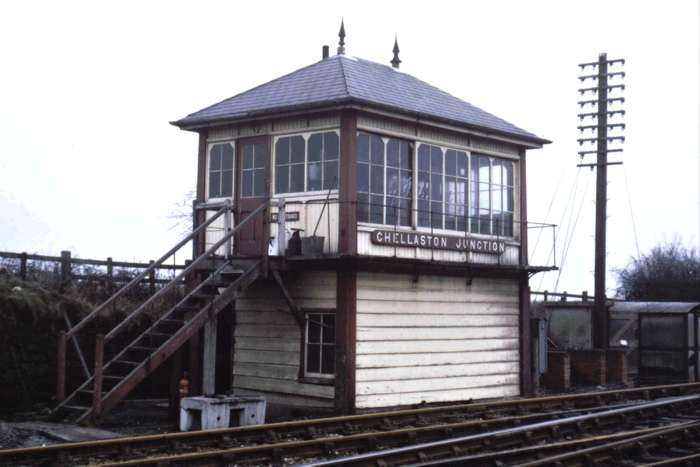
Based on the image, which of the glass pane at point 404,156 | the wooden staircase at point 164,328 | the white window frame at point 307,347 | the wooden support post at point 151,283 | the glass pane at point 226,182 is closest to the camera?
the wooden staircase at point 164,328

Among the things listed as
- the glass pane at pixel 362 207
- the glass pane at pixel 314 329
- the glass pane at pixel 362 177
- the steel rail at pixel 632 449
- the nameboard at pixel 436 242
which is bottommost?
the steel rail at pixel 632 449

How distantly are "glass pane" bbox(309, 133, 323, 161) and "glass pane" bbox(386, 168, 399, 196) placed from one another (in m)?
1.26

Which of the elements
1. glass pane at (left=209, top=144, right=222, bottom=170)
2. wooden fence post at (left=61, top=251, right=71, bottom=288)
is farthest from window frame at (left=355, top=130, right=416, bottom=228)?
wooden fence post at (left=61, top=251, right=71, bottom=288)

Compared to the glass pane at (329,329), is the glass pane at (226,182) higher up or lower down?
higher up

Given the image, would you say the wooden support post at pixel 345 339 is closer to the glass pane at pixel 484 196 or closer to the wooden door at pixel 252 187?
the wooden door at pixel 252 187

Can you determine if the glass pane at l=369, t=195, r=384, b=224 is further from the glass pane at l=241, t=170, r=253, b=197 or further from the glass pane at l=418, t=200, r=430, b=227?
the glass pane at l=241, t=170, r=253, b=197

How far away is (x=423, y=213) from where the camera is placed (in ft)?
55.2

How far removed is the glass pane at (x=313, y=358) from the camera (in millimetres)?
15750

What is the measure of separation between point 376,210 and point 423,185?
4.42ft

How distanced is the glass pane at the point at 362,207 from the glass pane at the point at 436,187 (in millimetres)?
1724

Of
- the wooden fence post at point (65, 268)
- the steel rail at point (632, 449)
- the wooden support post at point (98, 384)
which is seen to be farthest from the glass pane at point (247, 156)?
the steel rail at point (632, 449)

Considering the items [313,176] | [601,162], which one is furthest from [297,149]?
[601,162]

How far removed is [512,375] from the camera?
18.3 m

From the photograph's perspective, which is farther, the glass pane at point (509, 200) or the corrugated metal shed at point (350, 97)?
the glass pane at point (509, 200)
